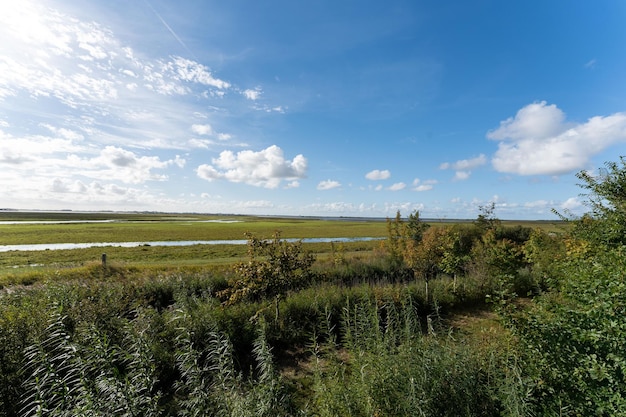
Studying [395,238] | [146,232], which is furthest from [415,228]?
[146,232]

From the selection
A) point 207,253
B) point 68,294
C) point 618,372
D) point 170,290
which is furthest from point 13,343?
point 207,253

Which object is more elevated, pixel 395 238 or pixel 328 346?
pixel 395 238

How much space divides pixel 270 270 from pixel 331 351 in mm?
3309

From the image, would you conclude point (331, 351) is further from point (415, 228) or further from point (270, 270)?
point (415, 228)

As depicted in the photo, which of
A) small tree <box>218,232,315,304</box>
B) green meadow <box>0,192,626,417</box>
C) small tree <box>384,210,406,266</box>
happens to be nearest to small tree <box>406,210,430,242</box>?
small tree <box>384,210,406,266</box>

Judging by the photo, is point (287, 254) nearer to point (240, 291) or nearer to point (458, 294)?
point (240, 291)

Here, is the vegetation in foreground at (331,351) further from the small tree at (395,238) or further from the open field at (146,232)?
the small tree at (395,238)

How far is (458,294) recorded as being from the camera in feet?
44.5

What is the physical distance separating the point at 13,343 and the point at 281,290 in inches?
251

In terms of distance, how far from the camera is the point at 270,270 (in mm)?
9680

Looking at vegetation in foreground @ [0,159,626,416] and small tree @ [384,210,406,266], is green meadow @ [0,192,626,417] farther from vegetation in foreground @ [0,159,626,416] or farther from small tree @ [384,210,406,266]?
small tree @ [384,210,406,266]

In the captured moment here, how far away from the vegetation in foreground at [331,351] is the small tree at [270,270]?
46 millimetres

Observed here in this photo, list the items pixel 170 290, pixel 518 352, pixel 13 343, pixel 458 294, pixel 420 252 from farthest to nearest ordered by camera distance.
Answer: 1. pixel 420 252
2. pixel 458 294
3. pixel 170 290
4. pixel 13 343
5. pixel 518 352

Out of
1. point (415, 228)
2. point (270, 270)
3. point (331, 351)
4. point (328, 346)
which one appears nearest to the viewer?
point (328, 346)
